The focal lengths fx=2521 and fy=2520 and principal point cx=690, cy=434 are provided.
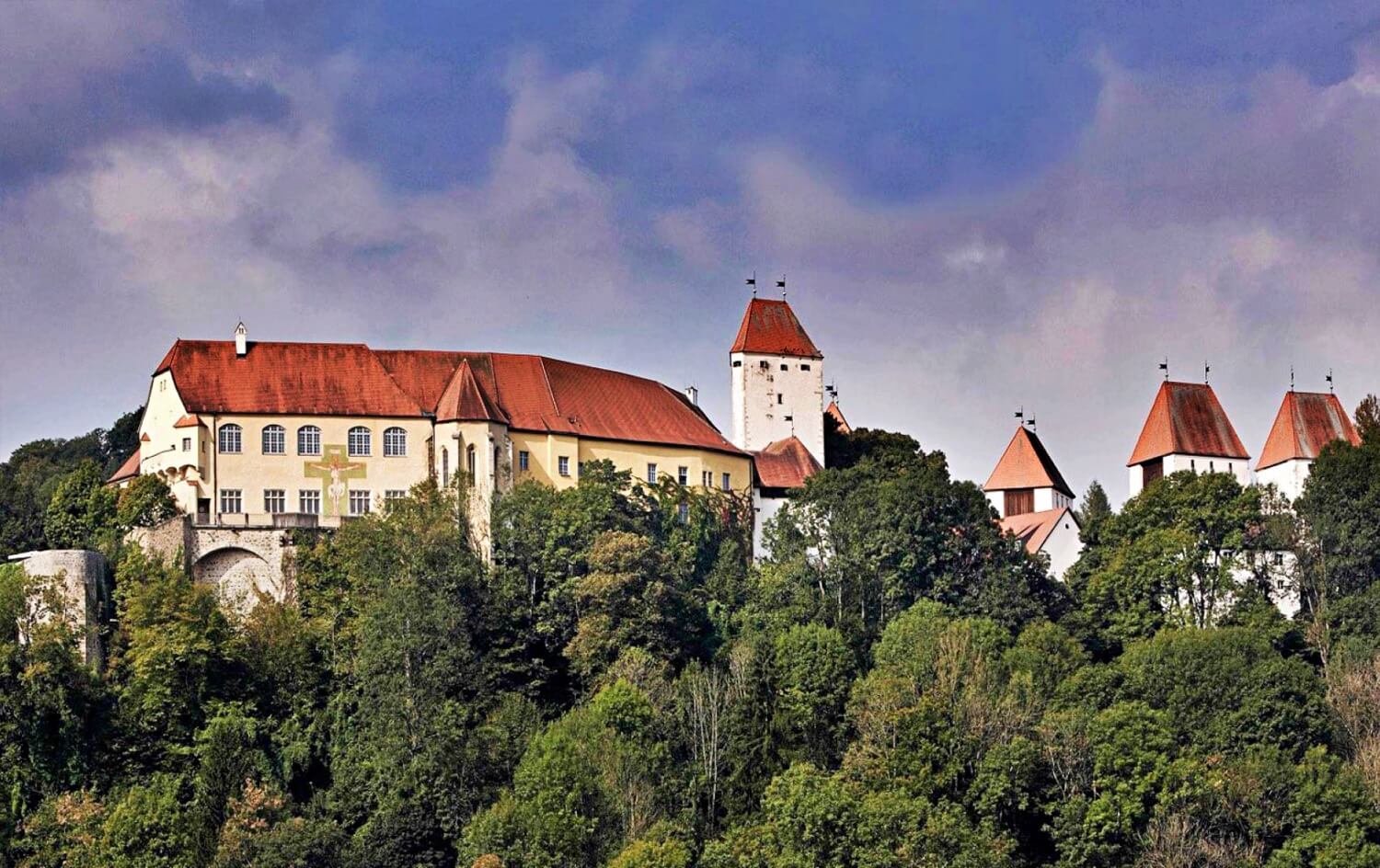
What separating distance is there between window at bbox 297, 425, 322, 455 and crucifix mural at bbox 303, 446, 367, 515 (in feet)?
0.86

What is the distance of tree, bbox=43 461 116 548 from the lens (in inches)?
2960

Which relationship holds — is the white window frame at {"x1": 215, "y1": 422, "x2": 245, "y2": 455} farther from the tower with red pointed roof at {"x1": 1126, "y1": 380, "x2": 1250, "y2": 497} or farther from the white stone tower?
the tower with red pointed roof at {"x1": 1126, "y1": 380, "x2": 1250, "y2": 497}

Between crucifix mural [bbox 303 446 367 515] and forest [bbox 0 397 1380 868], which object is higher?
crucifix mural [bbox 303 446 367 515]

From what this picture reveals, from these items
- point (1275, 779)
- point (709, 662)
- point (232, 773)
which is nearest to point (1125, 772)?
point (1275, 779)

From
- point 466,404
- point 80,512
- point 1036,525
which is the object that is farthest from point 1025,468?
point 80,512

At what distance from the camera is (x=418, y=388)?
7950cm

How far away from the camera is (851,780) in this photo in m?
64.0

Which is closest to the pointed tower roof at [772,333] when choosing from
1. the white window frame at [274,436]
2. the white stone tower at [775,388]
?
the white stone tower at [775,388]

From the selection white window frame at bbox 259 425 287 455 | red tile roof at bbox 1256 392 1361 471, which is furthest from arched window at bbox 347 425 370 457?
red tile roof at bbox 1256 392 1361 471

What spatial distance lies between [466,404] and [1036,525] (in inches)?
935

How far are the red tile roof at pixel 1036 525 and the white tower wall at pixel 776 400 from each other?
25.3 ft

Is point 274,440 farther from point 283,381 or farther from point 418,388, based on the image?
point 418,388

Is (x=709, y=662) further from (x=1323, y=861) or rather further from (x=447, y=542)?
(x=1323, y=861)

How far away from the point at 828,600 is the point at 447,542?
11.7 metres
